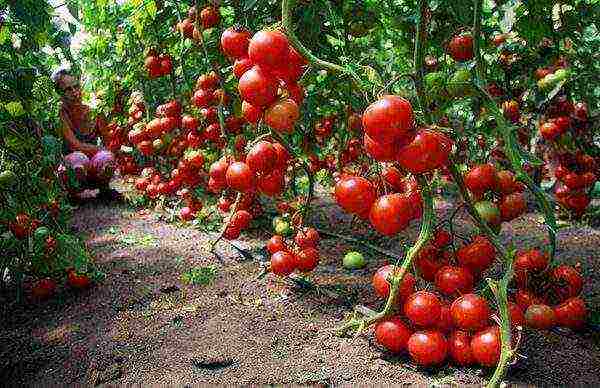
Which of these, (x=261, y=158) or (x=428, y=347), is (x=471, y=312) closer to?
(x=428, y=347)

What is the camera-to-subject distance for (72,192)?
15.8 ft

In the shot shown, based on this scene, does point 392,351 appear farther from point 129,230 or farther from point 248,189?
point 129,230

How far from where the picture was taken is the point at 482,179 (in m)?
1.91

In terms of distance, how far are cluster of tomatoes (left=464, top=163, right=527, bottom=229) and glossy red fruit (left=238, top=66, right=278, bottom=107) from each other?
76cm

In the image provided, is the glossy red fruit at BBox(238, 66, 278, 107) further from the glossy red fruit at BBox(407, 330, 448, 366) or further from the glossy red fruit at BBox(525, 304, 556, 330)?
the glossy red fruit at BBox(525, 304, 556, 330)

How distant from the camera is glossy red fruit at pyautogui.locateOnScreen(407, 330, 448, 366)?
1807 mm

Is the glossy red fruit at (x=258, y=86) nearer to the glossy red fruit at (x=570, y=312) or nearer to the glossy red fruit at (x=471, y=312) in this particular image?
the glossy red fruit at (x=471, y=312)

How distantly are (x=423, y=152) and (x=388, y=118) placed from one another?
4.5 inches

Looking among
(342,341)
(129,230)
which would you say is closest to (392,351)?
(342,341)

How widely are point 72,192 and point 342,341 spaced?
3371 millimetres

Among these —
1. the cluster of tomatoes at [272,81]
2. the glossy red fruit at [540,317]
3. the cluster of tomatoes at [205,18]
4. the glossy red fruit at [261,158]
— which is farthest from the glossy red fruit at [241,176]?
the glossy red fruit at [540,317]

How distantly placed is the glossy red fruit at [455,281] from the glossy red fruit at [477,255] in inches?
1.3

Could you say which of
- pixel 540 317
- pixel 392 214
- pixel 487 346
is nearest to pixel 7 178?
pixel 392 214

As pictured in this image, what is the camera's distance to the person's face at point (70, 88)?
4801 millimetres
